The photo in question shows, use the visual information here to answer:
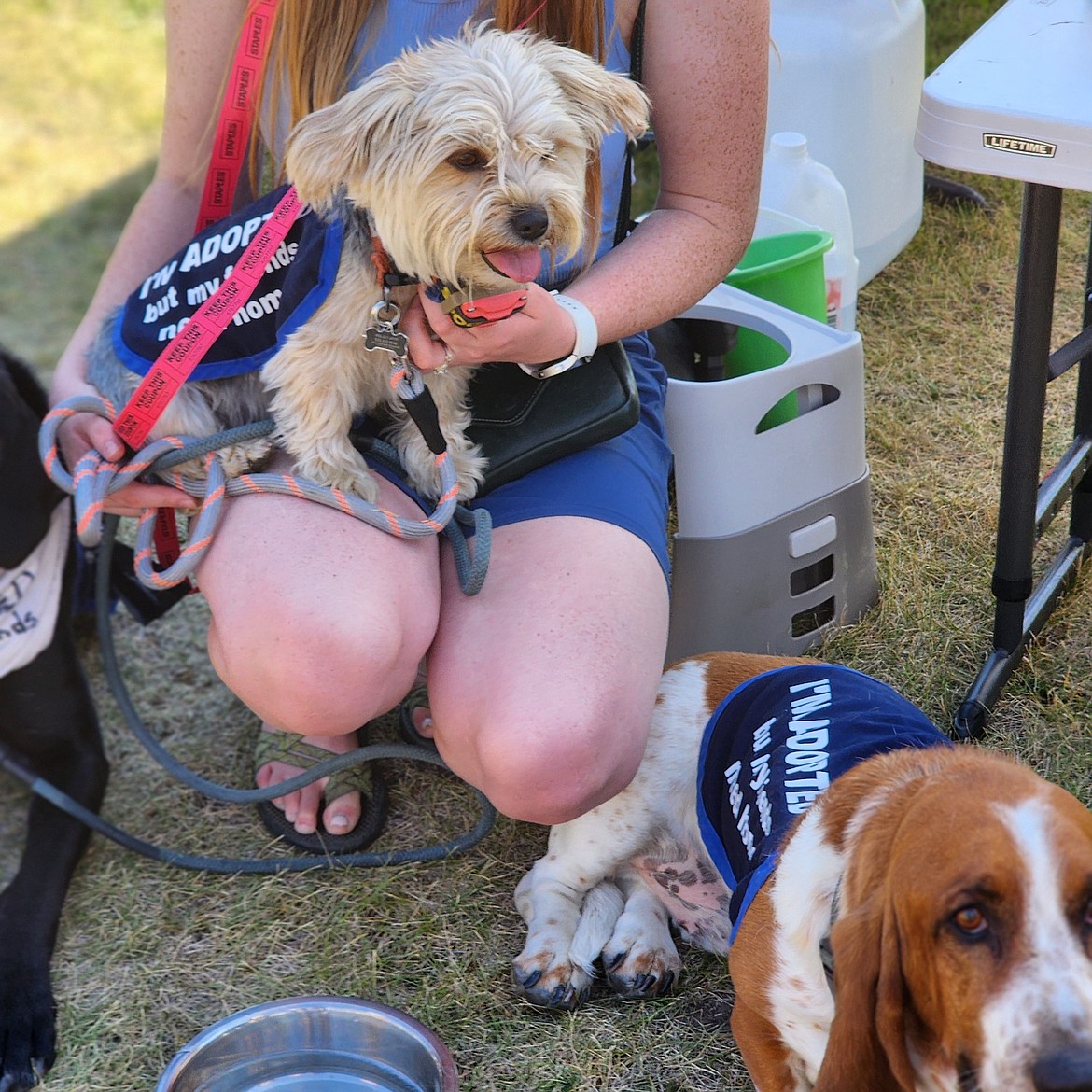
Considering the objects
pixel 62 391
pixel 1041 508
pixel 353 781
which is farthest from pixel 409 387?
pixel 1041 508

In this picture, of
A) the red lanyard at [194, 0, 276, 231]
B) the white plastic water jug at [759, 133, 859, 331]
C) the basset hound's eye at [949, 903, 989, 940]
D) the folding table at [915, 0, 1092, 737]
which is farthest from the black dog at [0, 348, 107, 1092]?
the white plastic water jug at [759, 133, 859, 331]

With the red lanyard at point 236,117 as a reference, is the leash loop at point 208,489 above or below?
below

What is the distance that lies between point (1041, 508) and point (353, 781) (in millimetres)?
1438

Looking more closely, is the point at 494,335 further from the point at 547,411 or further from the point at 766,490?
→ the point at 766,490

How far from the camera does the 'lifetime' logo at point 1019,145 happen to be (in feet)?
5.78

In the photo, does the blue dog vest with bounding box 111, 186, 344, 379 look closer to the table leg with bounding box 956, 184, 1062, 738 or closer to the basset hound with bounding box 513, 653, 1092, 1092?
the basset hound with bounding box 513, 653, 1092, 1092

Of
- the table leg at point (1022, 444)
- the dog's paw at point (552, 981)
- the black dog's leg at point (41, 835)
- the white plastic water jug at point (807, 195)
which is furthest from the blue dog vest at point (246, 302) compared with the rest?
the white plastic water jug at point (807, 195)

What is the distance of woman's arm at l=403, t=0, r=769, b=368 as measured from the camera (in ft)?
6.44

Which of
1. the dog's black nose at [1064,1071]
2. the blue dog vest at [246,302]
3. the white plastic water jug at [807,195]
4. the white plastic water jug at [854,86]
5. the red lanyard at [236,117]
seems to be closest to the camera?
the dog's black nose at [1064,1071]

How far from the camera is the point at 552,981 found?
6.36 feet

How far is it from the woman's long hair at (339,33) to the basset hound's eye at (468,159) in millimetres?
331

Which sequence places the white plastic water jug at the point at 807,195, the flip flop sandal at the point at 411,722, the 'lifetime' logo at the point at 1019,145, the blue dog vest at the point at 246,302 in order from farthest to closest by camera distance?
1. the white plastic water jug at the point at 807,195
2. the flip flop sandal at the point at 411,722
3. the blue dog vest at the point at 246,302
4. the 'lifetime' logo at the point at 1019,145

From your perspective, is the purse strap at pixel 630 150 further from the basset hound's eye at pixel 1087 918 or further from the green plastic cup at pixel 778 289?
the basset hound's eye at pixel 1087 918

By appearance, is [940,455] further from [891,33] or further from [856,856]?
[856,856]
